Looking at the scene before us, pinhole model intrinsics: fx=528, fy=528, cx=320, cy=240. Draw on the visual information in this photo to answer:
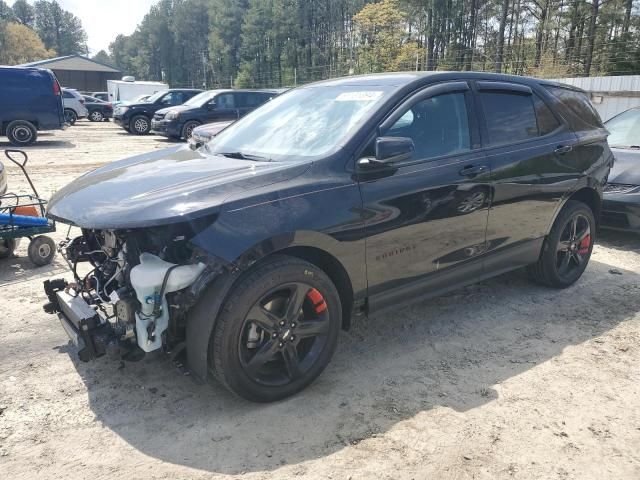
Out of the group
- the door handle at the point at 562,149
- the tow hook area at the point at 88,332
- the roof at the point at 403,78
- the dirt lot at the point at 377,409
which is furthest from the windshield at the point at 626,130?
the tow hook area at the point at 88,332

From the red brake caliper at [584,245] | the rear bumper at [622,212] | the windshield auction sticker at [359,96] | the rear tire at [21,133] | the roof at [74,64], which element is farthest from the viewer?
the roof at [74,64]

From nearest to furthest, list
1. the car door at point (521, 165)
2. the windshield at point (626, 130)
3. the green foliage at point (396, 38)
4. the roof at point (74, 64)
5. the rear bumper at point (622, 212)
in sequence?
the car door at point (521, 165) < the rear bumper at point (622, 212) < the windshield at point (626, 130) < the green foliage at point (396, 38) < the roof at point (74, 64)

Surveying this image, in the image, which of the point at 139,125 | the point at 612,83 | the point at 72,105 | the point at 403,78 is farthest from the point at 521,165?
the point at 72,105

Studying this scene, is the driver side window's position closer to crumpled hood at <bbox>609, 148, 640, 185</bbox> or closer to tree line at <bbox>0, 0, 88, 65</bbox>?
crumpled hood at <bbox>609, 148, 640, 185</bbox>

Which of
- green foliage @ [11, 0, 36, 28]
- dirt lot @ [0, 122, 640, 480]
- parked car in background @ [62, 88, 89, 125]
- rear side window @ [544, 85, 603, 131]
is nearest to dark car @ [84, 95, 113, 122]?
parked car in background @ [62, 88, 89, 125]

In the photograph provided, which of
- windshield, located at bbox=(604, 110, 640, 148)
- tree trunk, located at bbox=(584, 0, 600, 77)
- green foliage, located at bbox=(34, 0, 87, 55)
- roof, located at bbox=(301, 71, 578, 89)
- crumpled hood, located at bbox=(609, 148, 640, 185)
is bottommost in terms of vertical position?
crumpled hood, located at bbox=(609, 148, 640, 185)

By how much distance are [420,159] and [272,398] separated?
1.82 metres

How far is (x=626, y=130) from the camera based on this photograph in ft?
24.1

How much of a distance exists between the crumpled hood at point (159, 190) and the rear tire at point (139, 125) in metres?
18.4

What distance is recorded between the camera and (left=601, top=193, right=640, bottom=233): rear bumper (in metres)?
6.06

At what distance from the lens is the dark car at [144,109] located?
67.5 feet

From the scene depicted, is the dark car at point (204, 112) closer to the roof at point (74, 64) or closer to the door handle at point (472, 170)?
the door handle at point (472, 170)

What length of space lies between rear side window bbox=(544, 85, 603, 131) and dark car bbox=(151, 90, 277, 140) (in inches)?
518

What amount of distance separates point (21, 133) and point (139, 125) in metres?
6.10
